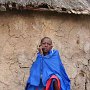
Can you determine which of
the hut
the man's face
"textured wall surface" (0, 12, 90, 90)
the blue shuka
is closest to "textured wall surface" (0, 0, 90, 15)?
→ the hut

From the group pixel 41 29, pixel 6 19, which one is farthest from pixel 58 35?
pixel 6 19

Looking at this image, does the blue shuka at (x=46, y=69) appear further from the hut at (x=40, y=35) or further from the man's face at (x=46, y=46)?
the hut at (x=40, y=35)

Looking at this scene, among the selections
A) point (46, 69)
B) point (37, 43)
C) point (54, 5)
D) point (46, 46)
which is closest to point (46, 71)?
point (46, 69)

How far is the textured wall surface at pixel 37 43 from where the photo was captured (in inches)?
241

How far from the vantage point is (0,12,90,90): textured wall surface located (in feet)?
20.1

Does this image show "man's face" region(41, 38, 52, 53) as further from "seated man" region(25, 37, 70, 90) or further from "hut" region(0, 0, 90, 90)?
"hut" region(0, 0, 90, 90)

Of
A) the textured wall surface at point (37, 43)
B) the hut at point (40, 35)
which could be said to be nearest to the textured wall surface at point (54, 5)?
the hut at point (40, 35)

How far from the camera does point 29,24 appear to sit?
6254 mm

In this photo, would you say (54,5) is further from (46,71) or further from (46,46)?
(46,71)

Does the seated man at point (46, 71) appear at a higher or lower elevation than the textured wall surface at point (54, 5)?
lower

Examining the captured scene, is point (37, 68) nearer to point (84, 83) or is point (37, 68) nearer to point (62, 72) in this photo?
point (62, 72)

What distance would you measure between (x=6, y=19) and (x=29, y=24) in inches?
15.1

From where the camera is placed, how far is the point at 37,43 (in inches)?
249

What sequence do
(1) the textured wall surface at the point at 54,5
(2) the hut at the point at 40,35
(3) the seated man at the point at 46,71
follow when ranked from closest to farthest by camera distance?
(3) the seated man at the point at 46,71
(1) the textured wall surface at the point at 54,5
(2) the hut at the point at 40,35
